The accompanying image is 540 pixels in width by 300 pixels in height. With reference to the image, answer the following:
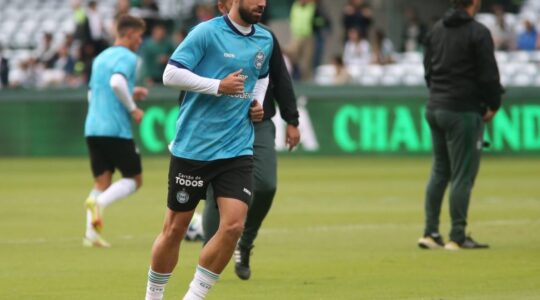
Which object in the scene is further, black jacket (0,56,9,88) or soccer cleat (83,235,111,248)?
black jacket (0,56,9,88)

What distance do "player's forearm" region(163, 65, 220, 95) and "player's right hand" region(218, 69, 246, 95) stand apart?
33 millimetres

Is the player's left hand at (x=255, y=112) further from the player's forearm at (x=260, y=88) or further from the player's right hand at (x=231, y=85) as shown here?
the player's forearm at (x=260, y=88)

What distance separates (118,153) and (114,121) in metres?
0.33

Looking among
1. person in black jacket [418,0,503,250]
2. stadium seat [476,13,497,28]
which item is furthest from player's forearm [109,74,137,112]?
stadium seat [476,13,497,28]

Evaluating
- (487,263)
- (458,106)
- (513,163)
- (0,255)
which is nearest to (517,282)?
(487,263)

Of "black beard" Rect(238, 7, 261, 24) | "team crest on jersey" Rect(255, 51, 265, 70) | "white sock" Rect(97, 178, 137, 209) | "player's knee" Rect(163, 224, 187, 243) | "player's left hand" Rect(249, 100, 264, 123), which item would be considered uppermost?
"black beard" Rect(238, 7, 261, 24)

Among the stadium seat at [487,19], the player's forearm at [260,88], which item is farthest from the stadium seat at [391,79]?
the player's forearm at [260,88]

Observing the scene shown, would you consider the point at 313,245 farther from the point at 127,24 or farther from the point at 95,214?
the point at 127,24

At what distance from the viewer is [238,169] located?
8398mm

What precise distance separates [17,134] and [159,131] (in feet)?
10.4

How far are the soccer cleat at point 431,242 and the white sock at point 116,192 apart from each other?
9.91ft

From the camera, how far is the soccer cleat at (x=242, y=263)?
10.4 metres

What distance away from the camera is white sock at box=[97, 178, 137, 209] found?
13273 mm

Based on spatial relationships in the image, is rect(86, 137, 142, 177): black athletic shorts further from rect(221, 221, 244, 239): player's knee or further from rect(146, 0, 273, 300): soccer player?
rect(221, 221, 244, 239): player's knee
